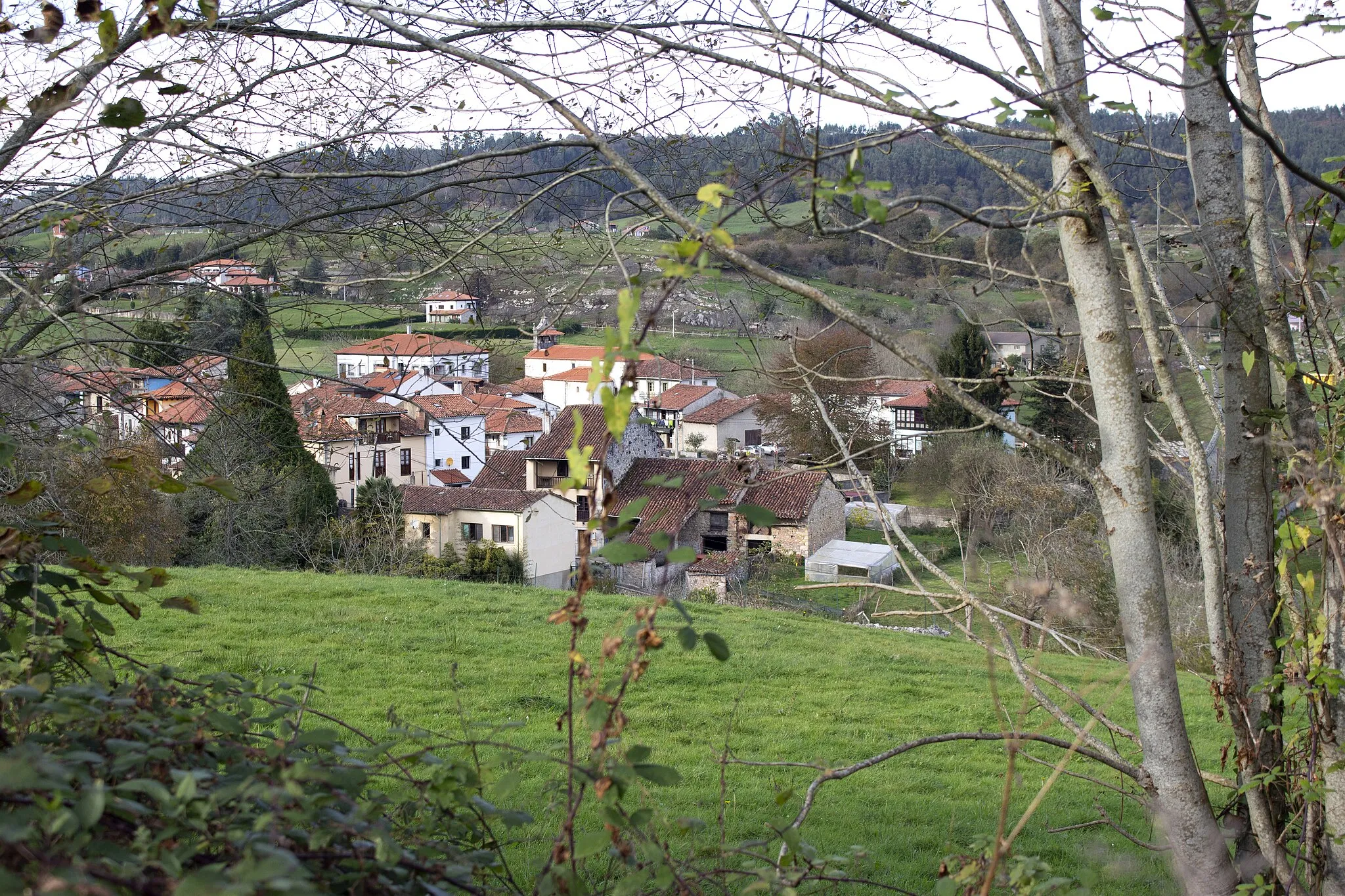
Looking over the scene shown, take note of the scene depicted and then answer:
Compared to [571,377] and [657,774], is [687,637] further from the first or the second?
[571,377]

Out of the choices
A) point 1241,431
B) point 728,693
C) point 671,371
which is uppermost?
point 671,371

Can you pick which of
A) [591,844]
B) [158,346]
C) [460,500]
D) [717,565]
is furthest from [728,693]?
[460,500]

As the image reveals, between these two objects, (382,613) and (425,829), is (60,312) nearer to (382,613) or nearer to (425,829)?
(425,829)

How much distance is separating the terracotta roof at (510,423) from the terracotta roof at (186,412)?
998 millimetres

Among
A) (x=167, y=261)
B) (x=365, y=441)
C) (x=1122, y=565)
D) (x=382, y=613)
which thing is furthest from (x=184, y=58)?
(x=382, y=613)

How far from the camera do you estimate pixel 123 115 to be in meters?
2.07

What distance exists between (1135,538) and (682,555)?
1.06 m

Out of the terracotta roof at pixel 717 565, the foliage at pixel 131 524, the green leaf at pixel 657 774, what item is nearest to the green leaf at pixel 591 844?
the green leaf at pixel 657 774

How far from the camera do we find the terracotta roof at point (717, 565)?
1967 cm

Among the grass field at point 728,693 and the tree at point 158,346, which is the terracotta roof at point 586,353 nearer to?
the tree at point 158,346

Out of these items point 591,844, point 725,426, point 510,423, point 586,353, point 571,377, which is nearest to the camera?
point 591,844

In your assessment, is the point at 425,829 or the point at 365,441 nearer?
the point at 425,829

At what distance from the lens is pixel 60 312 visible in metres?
2.73

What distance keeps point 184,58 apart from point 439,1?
935mm
